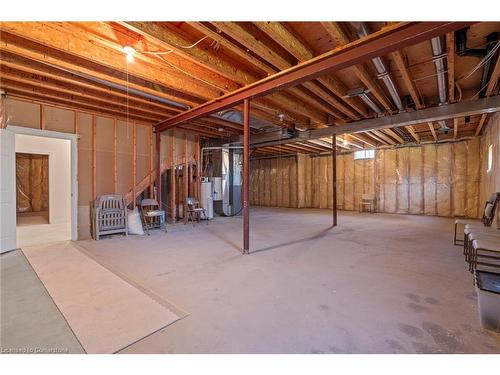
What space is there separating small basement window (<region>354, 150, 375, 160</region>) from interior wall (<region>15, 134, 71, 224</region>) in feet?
30.1

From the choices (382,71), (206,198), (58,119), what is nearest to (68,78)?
(58,119)

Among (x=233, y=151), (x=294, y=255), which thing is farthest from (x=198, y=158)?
(x=294, y=255)

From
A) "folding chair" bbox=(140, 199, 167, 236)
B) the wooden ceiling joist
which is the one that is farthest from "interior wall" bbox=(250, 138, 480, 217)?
the wooden ceiling joist

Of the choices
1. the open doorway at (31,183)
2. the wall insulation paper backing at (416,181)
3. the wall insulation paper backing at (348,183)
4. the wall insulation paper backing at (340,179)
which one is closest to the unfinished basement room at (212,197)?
the wall insulation paper backing at (416,181)

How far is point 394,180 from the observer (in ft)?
27.2

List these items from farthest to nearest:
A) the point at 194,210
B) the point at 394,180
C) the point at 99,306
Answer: the point at 394,180
the point at 194,210
the point at 99,306

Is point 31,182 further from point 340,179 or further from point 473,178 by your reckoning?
point 473,178

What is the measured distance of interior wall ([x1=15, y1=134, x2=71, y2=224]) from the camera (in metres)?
5.03

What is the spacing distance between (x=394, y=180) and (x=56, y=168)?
10450 millimetres

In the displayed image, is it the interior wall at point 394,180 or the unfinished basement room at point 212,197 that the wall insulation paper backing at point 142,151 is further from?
the interior wall at point 394,180

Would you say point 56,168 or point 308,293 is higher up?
point 56,168

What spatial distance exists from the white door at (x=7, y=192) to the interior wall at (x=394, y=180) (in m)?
8.92

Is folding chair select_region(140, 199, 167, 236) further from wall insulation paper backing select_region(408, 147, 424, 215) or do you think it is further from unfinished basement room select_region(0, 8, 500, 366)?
wall insulation paper backing select_region(408, 147, 424, 215)

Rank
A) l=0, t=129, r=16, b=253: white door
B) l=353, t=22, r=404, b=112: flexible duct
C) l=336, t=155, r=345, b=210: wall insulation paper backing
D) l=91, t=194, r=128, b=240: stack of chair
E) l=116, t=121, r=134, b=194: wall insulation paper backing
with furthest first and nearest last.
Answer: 1. l=336, t=155, r=345, b=210: wall insulation paper backing
2. l=116, t=121, r=134, b=194: wall insulation paper backing
3. l=91, t=194, r=128, b=240: stack of chair
4. l=0, t=129, r=16, b=253: white door
5. l=353, t=22, r=404, b=112: flexible duct
